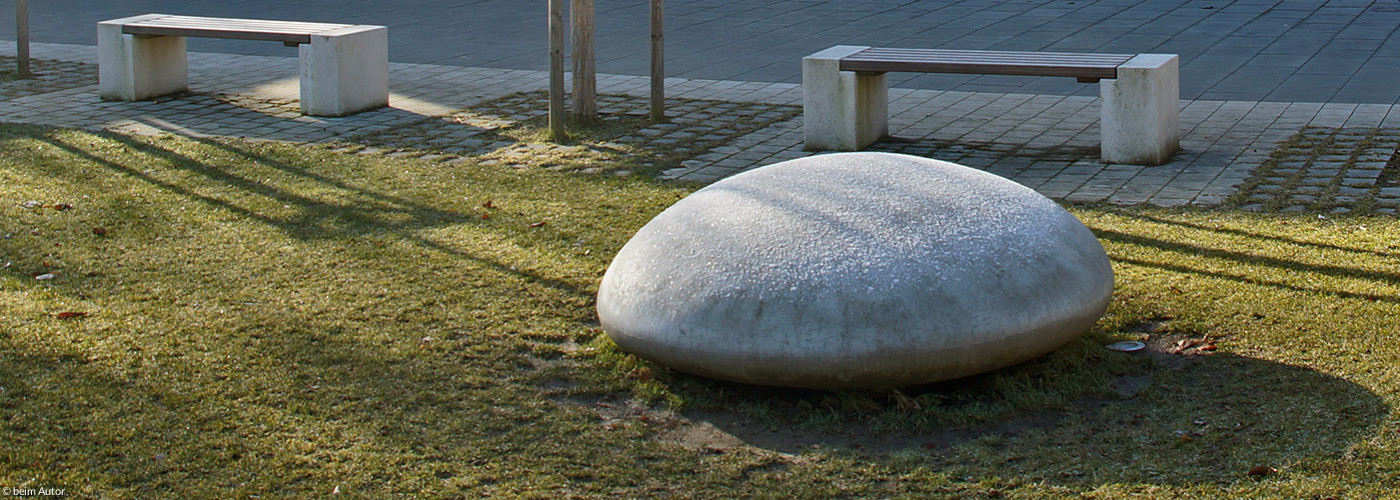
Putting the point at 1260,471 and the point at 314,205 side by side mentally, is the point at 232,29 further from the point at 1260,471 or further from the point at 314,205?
the point at 1260,471

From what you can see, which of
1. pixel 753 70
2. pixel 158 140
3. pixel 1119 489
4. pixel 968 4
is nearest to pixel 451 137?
pixel 158 140

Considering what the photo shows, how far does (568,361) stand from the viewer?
193 inches

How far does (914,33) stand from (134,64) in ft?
25.1

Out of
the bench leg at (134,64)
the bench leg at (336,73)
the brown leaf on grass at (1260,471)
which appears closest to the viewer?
the brown leaf on grass at (1260,471)

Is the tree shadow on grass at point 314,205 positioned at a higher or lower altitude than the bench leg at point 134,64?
lower

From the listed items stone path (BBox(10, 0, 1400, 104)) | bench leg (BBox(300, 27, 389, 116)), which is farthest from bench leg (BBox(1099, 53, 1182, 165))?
bench leg (BBox(300, 27, 389, 116))

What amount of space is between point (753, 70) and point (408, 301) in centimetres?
724

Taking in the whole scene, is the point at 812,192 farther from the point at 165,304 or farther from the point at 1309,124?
the point at 1309,124

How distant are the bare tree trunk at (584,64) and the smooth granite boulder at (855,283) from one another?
5140 mm

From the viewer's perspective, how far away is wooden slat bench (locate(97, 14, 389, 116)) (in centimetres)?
1038

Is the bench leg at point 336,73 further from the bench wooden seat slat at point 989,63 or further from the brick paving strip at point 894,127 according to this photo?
the bench wooden seat slat at point 989,63

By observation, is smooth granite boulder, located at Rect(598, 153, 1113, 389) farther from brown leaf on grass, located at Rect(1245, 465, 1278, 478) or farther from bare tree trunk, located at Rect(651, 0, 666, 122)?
bare tree trunk, located at Rect(651, 0, 666, 122)

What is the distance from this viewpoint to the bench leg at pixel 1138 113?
8078 mm

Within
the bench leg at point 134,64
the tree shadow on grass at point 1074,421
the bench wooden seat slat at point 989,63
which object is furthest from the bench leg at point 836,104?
the bench leg at point 134,64
